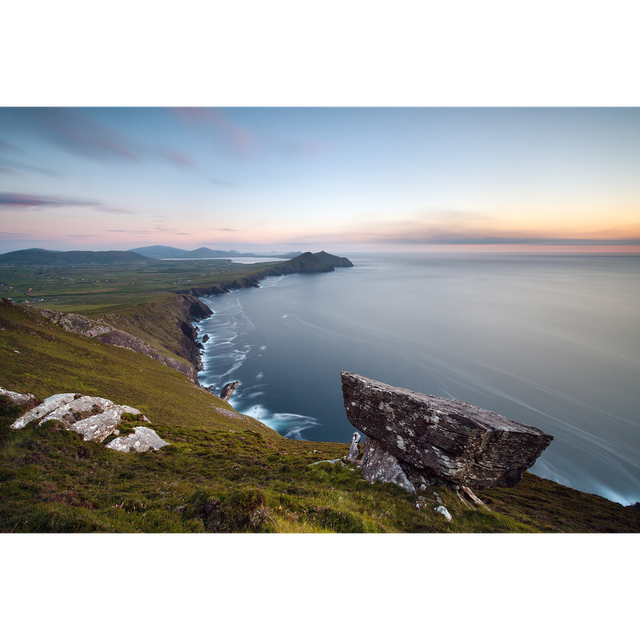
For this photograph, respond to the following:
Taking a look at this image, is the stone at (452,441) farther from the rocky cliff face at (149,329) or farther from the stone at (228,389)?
the stone at (228,389)

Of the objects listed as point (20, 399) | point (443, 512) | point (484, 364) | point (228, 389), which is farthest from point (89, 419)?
point (484, 364)

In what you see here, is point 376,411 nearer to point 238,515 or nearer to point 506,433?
point 506,433

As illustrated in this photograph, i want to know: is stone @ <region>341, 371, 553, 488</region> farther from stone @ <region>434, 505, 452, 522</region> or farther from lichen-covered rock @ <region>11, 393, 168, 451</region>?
lichen-covered rock @ <region>11, 393, 168, 451</region>

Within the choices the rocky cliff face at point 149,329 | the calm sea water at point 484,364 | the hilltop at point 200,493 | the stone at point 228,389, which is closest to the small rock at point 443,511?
the hilltop at point 200,493

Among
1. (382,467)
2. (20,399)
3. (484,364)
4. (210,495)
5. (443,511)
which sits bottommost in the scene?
(484,364)

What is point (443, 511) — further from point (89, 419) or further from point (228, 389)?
point (228, 389)

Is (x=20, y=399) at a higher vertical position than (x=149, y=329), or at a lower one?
higher
